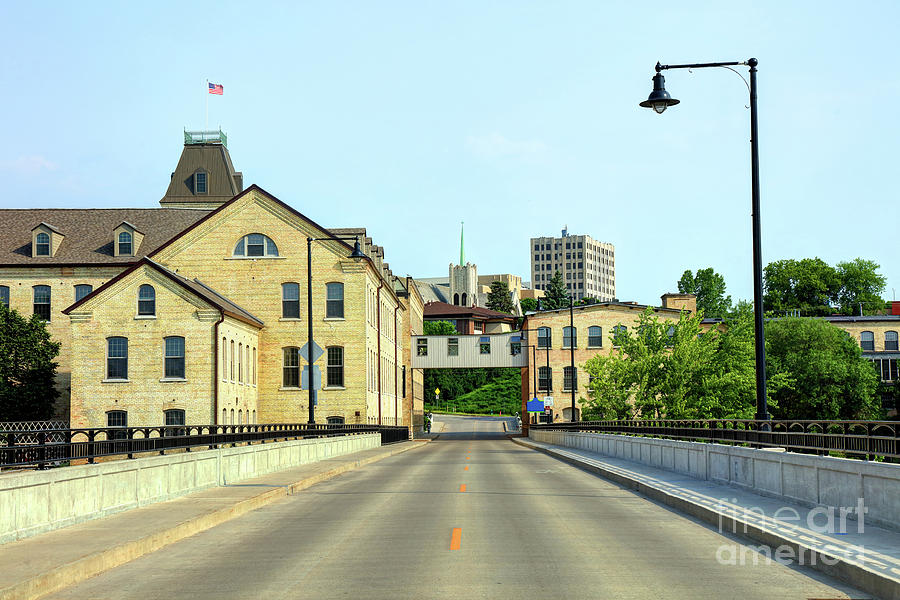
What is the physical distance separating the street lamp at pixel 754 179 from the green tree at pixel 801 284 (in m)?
119

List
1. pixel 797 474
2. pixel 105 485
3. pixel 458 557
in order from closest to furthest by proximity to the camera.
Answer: pixel 458 557
pixel 105 485
pixel 797 474

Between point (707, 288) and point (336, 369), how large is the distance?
318 feet

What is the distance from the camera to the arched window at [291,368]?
62.2m

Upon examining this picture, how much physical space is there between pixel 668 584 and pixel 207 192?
285 feet

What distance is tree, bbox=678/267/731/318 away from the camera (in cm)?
14525

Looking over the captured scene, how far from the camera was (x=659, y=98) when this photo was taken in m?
20.3

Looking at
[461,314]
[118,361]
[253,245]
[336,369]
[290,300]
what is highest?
[461,314]

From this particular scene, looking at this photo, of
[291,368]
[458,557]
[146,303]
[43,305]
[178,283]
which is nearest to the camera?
[458,557]

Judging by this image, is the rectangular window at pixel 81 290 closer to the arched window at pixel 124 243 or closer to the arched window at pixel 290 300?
the arched window at pixel 124 243

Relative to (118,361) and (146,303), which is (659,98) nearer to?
(146,303)

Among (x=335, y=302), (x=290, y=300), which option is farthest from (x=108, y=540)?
(x=290, y=300)

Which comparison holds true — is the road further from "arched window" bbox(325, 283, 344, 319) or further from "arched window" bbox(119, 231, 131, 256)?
"arched window" bbox(119, 231, 131, 256)

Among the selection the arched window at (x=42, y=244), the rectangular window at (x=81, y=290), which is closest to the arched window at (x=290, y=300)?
the rectangular window at (x=81, y=290)

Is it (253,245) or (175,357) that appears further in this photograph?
(253,245)
